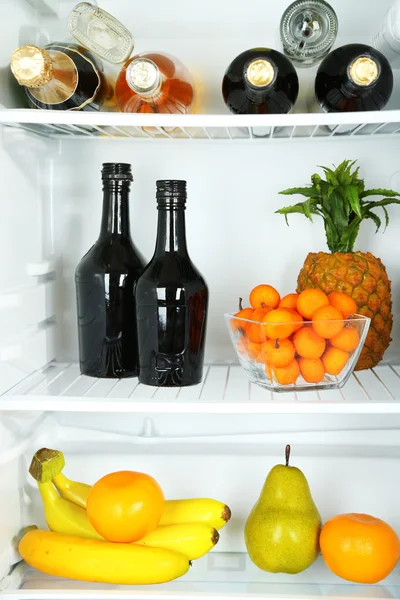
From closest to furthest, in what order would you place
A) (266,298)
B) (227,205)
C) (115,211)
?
1. (266,298)
2. (115,211)
3. (227,205)

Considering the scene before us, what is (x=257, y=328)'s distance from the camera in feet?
3.51

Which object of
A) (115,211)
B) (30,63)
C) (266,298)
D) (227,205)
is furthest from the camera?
(227,205)

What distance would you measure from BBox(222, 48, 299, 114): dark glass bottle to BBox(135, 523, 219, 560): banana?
2.35 feet

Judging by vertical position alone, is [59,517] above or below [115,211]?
below

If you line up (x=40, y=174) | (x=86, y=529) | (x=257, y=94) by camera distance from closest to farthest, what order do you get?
1. (x=257, y=94)
2. (x=86, y=529)
3. (x=40, y=174)

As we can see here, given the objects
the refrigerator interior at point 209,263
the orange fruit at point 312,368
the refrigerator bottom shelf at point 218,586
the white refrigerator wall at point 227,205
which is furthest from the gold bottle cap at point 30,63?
the refrigerator bottom shelf at point 218,586

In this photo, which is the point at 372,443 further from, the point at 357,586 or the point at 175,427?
the point at 175,427

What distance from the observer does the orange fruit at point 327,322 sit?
3.43 feet

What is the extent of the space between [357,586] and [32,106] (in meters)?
0.98

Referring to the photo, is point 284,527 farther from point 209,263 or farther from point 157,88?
point 157,88

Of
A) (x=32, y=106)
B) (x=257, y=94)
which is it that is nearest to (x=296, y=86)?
(x=257, y=94)

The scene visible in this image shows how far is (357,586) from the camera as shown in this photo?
119 cm

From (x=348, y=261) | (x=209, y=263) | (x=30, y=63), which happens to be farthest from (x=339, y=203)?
(x=30, y=63)

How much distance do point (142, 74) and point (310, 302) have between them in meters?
0.42
